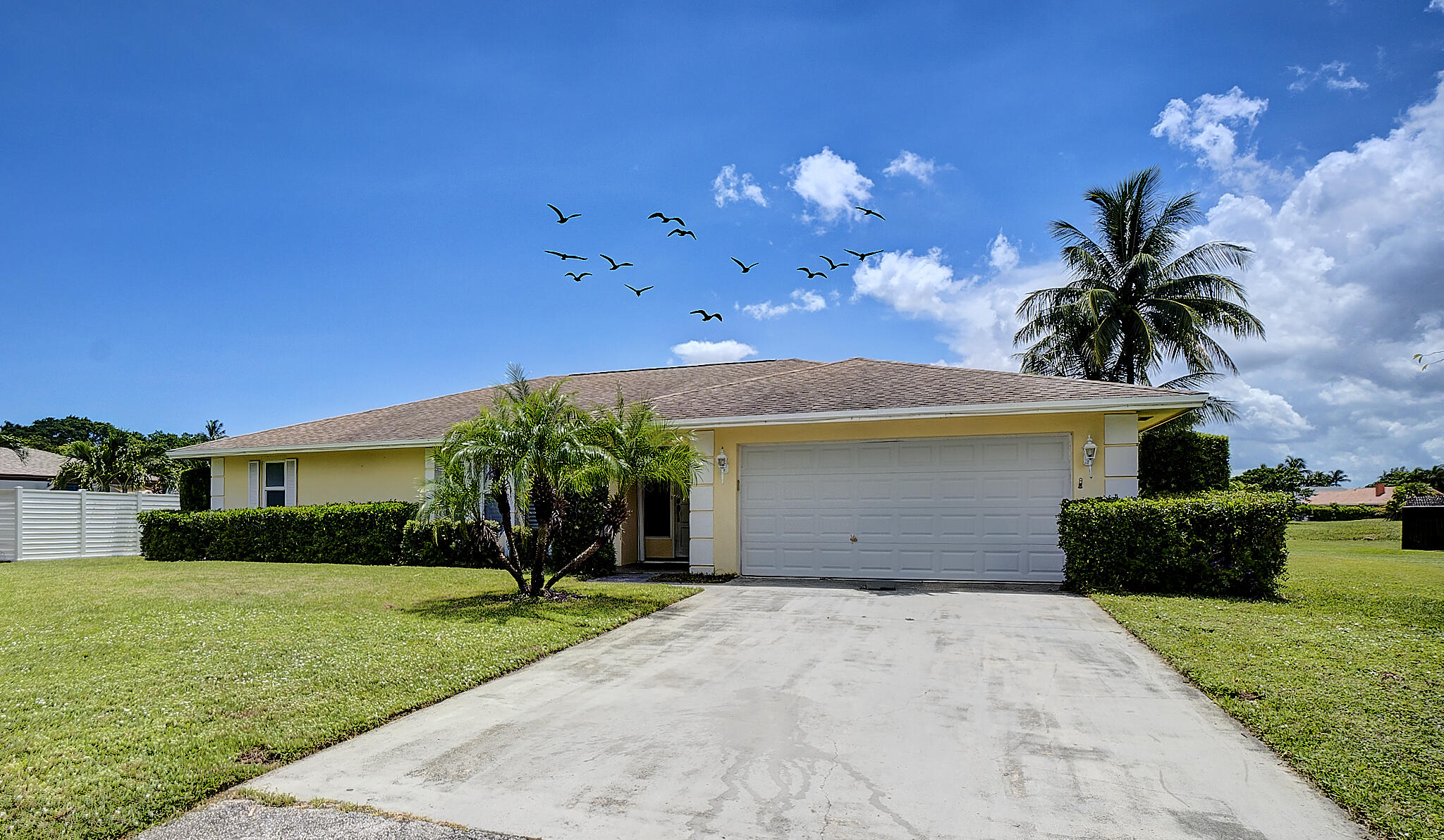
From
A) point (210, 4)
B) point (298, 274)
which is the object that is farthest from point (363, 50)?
point (298, 274)

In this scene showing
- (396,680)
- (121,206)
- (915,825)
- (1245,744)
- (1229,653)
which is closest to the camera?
(915,825)

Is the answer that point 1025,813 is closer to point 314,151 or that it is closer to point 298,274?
point 314,151

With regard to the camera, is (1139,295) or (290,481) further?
(1139,295)


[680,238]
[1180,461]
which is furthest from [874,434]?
[1180,461]

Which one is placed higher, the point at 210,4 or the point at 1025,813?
the point at 210,4

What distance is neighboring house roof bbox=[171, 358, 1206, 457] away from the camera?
11.5 m

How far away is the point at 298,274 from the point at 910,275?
1356 cm

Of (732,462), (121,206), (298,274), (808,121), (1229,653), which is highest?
(808,121)

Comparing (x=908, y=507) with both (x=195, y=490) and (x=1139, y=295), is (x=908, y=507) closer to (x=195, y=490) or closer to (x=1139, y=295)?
(x=1139, y=295)

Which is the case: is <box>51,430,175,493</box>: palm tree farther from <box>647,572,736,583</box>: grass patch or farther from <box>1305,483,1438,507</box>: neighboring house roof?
<box>1305,483,1438,507</box>: neighboring house roof

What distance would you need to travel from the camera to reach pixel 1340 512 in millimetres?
40500

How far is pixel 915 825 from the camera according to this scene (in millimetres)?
3434

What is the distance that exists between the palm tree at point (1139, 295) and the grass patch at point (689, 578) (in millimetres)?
15739

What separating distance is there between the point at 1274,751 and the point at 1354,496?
66.5m
